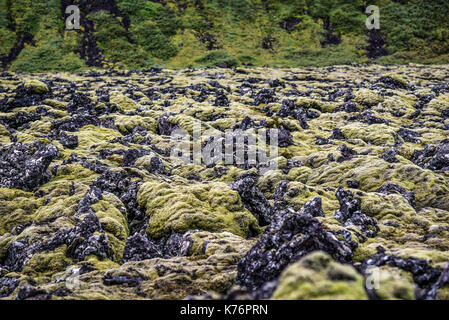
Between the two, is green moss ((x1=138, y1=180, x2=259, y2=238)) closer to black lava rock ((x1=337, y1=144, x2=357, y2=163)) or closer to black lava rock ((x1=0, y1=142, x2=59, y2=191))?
black lava rock ((x1=0, y1=142, x2=59, y2=191))

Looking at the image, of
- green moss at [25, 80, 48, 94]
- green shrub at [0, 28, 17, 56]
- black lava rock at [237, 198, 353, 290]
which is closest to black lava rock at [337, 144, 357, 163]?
black lava rock at [237, 198, 353, 290]

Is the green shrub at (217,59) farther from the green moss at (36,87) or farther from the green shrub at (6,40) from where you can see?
A: the green moss at (36,87)

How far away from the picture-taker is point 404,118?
32219 millimetres

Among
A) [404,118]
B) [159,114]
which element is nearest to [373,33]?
[404,118]

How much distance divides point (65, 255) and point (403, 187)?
48.8ft

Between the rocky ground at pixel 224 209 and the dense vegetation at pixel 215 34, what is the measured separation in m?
59.7

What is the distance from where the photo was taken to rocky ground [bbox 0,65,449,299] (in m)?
7.65

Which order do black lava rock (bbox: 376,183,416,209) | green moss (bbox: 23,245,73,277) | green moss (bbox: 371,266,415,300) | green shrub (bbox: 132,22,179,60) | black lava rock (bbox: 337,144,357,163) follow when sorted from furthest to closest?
green shrub (bbox: 132,22,179,60), black lava rock (bbox: 337,144,357,163), black lava rock (bbox: 376,183,416,209), green moss (bbox: 23,245,73,277), green moss (bbox: 371,266,415,300)

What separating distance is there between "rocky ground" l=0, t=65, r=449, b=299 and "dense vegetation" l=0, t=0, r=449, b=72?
2352 inches

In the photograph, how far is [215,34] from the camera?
101m

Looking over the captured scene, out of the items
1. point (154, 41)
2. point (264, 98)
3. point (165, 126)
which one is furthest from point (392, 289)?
point (154, 41)

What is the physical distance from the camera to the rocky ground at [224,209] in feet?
25.1

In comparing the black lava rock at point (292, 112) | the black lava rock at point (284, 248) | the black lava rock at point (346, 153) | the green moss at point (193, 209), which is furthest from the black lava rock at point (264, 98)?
the black lava rock at point (284, 248)

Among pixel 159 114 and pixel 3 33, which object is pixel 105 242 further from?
pixel 3 33
